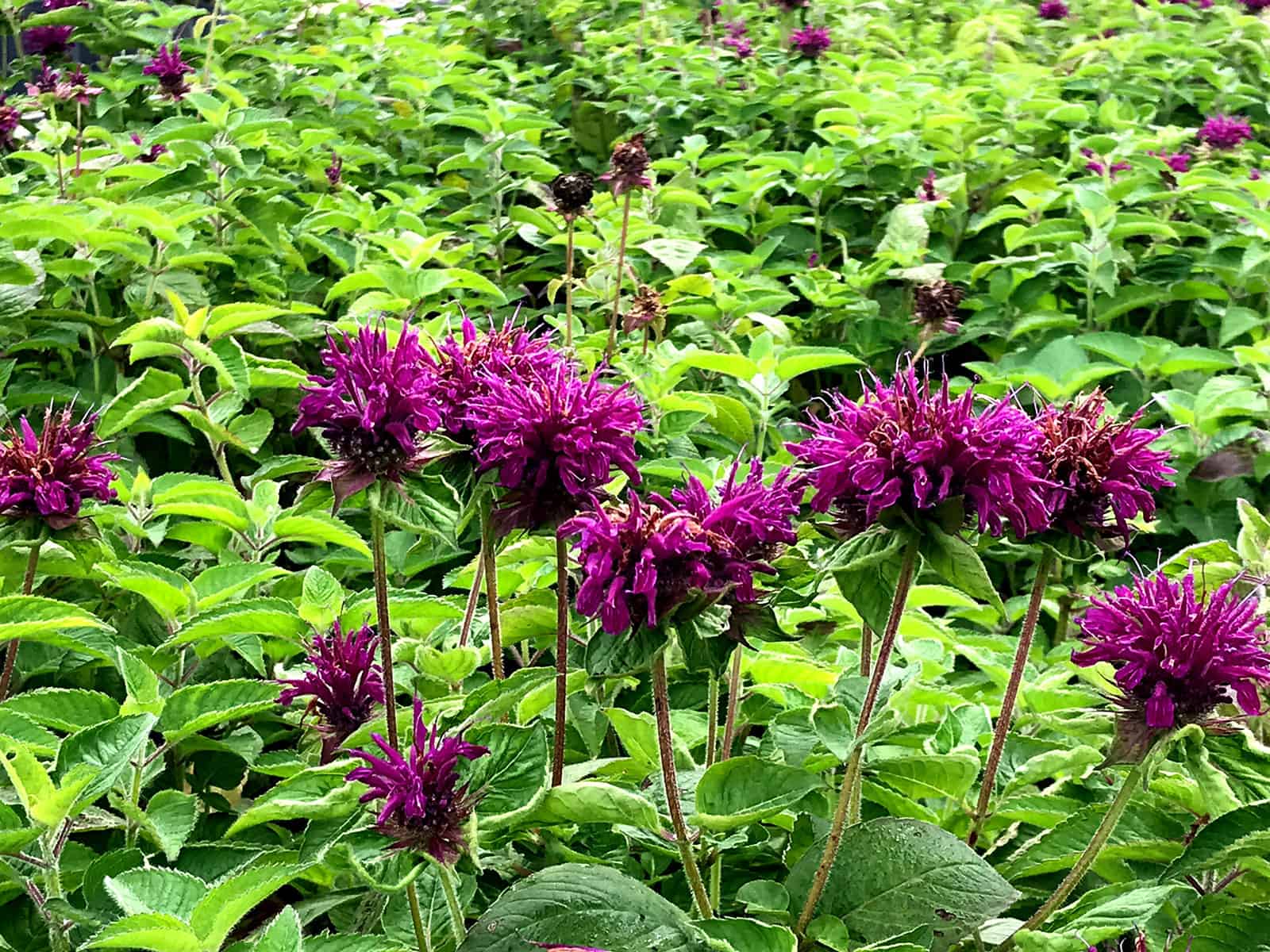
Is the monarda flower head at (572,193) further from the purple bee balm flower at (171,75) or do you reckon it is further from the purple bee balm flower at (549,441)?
the purple bee balm flower at (171,75)

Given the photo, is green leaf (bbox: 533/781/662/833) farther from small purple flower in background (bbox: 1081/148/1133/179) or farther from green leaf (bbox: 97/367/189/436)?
small purple flower in background (bbox: 1081/148/1133/179)

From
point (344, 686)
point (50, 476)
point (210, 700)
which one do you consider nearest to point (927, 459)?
point (344, 686)

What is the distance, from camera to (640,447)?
1641 millimetres

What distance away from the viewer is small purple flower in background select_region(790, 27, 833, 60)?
139 inches

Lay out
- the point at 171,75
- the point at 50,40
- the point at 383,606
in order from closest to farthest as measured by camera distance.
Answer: the point at 383,606, the point at 171,75, the point at 50,40

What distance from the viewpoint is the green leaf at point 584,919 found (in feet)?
2.46

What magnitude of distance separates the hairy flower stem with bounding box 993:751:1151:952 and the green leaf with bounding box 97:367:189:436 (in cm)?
122

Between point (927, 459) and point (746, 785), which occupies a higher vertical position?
point (927, 459)

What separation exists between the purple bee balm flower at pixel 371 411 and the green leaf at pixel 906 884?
457mm

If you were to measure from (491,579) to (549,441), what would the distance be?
218mm

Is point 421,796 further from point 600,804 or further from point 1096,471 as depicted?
point 1096,471

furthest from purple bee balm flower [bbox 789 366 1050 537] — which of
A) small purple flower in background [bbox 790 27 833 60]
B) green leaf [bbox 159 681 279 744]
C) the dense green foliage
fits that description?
small purple flower in background [bbox 790 27 833 60]

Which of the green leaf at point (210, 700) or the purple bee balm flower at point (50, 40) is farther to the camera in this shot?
the purple bee balm flower at point (50, 40)

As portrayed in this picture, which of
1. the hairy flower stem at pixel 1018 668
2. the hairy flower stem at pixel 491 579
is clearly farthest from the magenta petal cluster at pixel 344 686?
the hairy flower stem at pixel 1018 668
